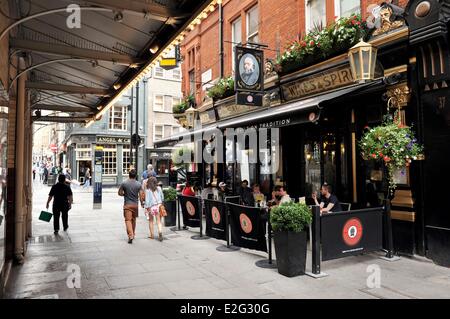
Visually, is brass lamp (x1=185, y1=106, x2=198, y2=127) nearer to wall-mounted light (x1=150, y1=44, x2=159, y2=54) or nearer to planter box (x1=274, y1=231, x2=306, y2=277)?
wall-mounted light (x1=150, y1=44, x2=159, y2=54)

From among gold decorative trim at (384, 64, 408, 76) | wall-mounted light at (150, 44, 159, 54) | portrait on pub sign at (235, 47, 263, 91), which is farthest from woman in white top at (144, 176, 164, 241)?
gold decorative trim at (384, 64, 408, 76)

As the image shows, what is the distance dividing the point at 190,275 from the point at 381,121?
17.5 feet

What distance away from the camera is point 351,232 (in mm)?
6402

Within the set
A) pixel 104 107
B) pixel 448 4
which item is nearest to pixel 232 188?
pixel 104 107

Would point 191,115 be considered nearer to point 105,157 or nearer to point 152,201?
point 152,201

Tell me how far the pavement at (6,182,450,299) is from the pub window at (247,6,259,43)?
8.07m

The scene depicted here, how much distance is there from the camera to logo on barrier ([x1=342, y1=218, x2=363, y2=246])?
6328 mm

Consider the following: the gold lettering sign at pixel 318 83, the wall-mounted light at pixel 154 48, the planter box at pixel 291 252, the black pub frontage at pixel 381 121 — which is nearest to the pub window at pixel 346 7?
the black pub frontage at pixel 381 121

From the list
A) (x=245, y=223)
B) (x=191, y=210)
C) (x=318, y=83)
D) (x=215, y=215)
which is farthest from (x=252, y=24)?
(x=245, y=223)

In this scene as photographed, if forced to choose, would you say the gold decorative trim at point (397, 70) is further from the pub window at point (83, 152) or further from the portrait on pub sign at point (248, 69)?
the pub window at point (83, 152)

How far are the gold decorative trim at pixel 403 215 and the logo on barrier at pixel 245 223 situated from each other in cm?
304

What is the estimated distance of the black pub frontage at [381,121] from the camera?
6.69 meters

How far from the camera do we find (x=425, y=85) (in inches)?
274

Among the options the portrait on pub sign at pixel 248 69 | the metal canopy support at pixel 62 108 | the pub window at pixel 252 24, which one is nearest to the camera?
the portrait on pub sign at pixel 248 69
